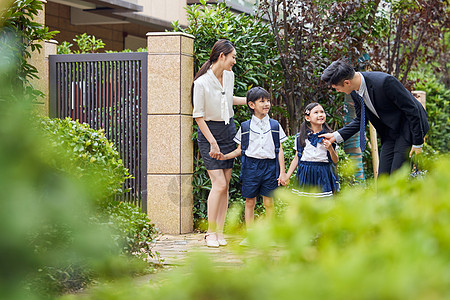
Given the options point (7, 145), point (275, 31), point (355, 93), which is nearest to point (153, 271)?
point (355, 93)

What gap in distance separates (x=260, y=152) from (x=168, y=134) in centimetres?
140

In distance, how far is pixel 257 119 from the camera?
667 cm

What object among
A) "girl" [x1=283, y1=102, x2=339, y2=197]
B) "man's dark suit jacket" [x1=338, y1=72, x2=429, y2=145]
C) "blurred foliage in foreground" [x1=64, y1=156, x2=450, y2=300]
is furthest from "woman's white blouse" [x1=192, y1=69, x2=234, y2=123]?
"blurred foliage in foreground" [x1=64, y1=156, x2=450, y2=300]

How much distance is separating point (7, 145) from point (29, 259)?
192 mm

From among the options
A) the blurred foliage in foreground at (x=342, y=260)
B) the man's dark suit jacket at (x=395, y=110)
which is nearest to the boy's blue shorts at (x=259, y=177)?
the man's dark suit jacket at (x=395, y=110)

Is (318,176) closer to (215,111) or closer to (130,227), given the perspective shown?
(215,111)

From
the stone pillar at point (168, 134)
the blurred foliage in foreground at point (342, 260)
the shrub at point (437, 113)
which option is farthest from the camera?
the shrub at point (437, 113)

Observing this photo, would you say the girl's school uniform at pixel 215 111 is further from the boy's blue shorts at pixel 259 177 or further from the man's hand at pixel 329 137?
the man's hand at pixel 329 137

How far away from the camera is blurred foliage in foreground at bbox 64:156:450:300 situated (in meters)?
0.92

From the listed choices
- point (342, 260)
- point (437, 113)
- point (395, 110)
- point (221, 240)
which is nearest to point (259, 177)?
point (221, 240)

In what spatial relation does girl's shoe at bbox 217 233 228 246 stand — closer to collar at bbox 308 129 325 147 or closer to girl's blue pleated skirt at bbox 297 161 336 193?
girl's blue pleated skirt at bbox 297 161 336 193

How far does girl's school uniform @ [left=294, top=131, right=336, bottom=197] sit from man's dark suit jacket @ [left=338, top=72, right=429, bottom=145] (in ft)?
2.80

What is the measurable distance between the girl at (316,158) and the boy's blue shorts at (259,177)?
191 mm

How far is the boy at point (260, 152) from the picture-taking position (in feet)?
21.6
